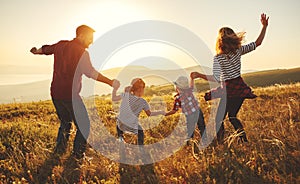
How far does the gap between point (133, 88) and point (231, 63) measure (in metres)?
2.00

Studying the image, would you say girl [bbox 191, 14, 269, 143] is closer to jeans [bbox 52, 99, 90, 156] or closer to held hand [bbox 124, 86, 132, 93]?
held hand [bbox 124, 86, 132, 93]

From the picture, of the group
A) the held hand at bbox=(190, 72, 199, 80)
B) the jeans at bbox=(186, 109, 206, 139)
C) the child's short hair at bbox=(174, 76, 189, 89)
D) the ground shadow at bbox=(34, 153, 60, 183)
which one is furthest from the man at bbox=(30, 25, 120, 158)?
the jeans at bbox=(186, 109, 206, 139)

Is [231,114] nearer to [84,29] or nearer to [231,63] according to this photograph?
[231,63]

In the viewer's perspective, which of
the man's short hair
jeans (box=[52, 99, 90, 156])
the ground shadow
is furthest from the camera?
jeans (box=[52, 99, 90, 156])

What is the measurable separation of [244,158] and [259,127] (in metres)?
1.97

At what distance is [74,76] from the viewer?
20.5 ft

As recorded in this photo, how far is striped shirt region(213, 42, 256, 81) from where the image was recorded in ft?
19.7

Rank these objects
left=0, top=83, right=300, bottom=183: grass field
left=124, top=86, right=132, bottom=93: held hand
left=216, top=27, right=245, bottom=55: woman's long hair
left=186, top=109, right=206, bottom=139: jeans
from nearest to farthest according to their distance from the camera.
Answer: left=0, top=83, right=300, bottom=183: grass field → left=216, top=27, right=245, bottom=55: woman's long hair → left=186, top=109, right=206, bottom=139: jeans → left=124, top=86, right=132, bottom=93: held hand

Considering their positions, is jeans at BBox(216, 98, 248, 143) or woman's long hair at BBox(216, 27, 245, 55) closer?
woman's long hair at BBox(216, 27, 245, 55)

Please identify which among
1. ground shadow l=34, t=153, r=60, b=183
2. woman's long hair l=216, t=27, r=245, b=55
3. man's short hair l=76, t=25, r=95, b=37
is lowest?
ground shadow l=34, t=153, r=60, b=183

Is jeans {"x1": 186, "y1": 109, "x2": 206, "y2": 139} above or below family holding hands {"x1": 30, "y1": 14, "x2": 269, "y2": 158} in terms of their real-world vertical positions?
below

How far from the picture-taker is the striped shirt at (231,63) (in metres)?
6.01

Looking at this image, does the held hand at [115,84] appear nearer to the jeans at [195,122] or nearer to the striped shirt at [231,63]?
the jeans at [195,122]

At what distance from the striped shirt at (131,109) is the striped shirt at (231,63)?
5.42 feet
